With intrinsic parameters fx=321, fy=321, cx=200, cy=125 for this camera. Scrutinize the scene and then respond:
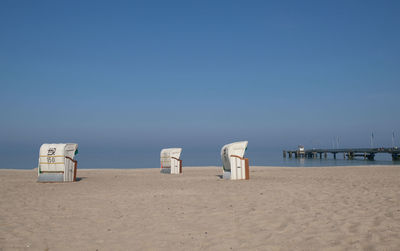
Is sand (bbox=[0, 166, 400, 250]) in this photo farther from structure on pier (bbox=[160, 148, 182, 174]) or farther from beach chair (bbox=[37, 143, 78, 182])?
structure on pier (bbox=[160, 148, 182, 174])

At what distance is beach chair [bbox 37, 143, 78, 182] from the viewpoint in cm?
1603

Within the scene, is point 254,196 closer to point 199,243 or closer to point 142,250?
point 199,243

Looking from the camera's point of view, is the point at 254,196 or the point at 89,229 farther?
the point at 254,196

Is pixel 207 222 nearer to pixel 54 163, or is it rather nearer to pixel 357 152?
pixel 54 163

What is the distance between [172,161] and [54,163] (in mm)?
8692

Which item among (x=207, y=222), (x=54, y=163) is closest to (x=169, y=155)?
(x=54, y=163)

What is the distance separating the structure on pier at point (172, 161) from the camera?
23.0 meters

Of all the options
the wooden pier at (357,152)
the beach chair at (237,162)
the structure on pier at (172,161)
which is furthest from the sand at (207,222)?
the wooden pier at (357,152)

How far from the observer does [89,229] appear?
20.5ft

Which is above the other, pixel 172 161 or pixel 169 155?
pixel 169 155

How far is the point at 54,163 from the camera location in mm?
16219

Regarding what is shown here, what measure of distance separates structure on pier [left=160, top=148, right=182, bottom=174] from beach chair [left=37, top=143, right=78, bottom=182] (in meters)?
8.20

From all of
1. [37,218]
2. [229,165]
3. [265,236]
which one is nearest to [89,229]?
[37,218]

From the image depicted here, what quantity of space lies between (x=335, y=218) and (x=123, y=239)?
4.28m
